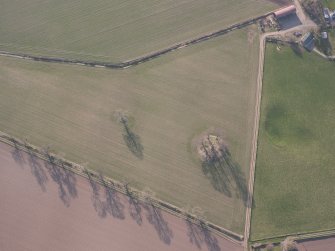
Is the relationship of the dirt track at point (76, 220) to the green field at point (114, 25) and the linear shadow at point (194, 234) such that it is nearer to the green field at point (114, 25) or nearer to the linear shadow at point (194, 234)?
the linear shadow at point (194, 234)

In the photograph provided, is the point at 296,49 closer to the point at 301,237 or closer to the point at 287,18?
the point at 287,18

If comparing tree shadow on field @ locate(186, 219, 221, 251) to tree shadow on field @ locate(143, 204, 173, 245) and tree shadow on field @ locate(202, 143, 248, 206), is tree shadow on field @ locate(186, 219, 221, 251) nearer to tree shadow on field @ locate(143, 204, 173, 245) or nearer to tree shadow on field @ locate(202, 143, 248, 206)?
tree shadow on field @ locate(143, 204, 173, 245)

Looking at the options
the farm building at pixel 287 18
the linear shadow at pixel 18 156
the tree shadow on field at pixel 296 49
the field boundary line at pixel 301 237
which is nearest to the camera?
the field boundary line at pixel 301 237

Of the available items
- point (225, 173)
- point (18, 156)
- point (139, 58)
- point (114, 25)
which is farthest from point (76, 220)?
point (114, 25)

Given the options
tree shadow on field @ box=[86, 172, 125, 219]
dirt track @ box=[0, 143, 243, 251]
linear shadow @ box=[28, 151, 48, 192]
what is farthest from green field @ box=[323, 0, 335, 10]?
linear shadow @ box=[28, 151, 48, 192]

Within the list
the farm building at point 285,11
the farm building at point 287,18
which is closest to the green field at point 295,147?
the farm building at point 287,18

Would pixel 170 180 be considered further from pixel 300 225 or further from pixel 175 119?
pixel 300 225
